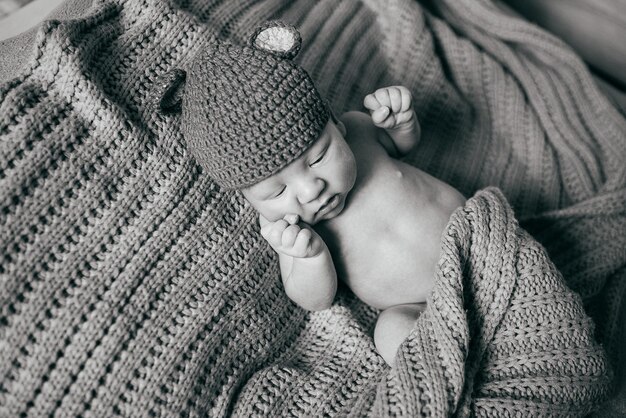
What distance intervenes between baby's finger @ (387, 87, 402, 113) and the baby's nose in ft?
0.83

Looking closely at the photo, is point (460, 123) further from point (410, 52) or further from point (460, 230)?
point (460, 230)

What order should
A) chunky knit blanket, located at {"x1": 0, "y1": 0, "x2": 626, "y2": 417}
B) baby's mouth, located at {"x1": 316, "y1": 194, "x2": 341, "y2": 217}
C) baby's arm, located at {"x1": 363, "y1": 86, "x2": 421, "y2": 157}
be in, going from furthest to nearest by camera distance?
baby's arm, located at {"x1": 363, "y1": 86, "x2": 421, "y2": 157}
baby's mouth, located at {"x1": 316, "y1": 194, "x2": 341, "y2": 217}
chunky knit blanket, located at {"x1": 0, "y1": 0, "x2": 626, "y2": 417}

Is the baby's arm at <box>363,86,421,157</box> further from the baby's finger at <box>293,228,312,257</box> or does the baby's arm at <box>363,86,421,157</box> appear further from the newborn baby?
the baby's finger at <box>293,228,312,257</box>

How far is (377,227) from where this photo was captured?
97cm

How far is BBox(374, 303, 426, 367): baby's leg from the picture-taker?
0.91 metres

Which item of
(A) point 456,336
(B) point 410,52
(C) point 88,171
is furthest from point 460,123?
(C) point 88,171

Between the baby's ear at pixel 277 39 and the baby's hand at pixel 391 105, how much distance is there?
0.22 m

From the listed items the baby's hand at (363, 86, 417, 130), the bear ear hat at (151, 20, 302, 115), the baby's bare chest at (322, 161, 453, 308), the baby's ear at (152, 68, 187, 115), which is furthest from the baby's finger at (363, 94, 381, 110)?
the baby's ear at (152, 68, 187, 115)

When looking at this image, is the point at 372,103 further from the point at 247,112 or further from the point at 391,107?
the point at 247,112

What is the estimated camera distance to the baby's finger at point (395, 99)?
0.99 m

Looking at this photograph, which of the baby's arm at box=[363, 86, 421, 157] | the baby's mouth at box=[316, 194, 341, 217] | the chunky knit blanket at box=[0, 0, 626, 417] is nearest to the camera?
the chunky knit blanket at box=[0, 0, 626, 417]

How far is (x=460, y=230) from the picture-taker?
35.5 inches

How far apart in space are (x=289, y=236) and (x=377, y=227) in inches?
8.1

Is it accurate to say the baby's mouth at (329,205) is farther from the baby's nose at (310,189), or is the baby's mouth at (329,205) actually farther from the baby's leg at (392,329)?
the baby's leg at (392,329)
